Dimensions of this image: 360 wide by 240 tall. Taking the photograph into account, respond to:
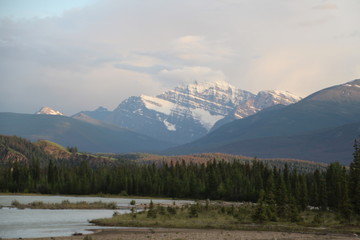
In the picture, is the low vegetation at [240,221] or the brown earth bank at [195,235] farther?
the low vegetation at [240,221]

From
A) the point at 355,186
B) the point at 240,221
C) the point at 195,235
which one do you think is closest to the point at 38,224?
the point at 195,235

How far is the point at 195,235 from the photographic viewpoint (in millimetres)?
74688

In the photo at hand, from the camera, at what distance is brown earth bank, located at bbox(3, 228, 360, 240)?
7138 cm

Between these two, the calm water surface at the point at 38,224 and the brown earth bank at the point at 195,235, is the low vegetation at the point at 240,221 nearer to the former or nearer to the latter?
the calm water surface at the point at 38,224

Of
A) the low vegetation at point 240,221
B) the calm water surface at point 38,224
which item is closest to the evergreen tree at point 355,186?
the low vegetation at point 240,221

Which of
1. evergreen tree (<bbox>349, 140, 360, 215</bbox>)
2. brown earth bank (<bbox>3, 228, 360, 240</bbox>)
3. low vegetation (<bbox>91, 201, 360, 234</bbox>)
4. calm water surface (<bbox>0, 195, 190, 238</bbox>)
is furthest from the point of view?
evergreen tree (<bbox>349, 140, 360, 215</bbox>)

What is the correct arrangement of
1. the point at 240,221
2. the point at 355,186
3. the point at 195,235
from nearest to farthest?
the point at 195,235 → the point at 240,221 → the point at 355,186

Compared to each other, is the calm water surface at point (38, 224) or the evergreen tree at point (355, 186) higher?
the evergreen tree at point (355, 186)

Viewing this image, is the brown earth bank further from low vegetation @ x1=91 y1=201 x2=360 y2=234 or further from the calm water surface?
low vegetation @ x1=91 y1=201 x2=360 y2=234

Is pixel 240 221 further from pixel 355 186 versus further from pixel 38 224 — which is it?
pixel 38 224

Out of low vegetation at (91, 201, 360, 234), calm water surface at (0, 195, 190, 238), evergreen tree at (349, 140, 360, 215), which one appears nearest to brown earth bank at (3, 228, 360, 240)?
calm water surface at (0, 195, 190, 238)

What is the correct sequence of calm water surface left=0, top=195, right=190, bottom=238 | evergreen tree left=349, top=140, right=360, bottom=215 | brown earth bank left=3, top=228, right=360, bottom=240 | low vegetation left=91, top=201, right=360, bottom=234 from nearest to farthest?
brown earth bank left=3, top=228, right=360, bottom=240 < calm water surface left=0, top=195, right=190, bottom=238 < low vegetation left=91, top=201, right=360, bottom=234 < evergreen tree left=349, top=140, right=360, bottom=215

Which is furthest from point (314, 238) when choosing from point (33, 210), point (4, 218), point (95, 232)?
point (33, 210)

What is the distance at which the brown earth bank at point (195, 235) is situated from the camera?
234 feet
